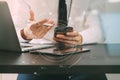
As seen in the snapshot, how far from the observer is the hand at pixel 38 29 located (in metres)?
0.90

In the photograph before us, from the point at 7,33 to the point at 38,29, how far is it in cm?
15

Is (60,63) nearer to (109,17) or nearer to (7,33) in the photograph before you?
(7,33)

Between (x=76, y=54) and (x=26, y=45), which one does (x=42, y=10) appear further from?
(x=76, y=54)

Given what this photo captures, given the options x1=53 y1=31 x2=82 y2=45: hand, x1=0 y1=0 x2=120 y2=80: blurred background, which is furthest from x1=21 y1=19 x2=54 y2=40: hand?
x1=0 y1=0 x2=120 y2=80: blurred background

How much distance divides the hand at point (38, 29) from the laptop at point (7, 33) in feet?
0.26

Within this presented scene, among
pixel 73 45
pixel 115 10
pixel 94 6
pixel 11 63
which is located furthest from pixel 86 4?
pixel 11 63

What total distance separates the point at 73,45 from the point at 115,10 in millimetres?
603

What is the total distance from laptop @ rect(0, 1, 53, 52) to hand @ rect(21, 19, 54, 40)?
0.26 feet

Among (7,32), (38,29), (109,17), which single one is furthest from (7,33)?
(109,17)

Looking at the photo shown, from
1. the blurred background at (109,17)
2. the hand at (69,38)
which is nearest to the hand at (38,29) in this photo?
the hand at (69,38)

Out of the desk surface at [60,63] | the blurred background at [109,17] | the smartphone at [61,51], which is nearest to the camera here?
Result: the desk surface at [60,63]

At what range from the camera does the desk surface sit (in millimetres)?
683

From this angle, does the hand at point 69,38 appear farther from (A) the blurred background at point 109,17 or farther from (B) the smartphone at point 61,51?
(A) the blurred background at point 109,17

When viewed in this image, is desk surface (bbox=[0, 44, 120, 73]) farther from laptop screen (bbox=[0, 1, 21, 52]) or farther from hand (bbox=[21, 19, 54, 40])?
hand (bbox=[21, 19, 54, 40])
